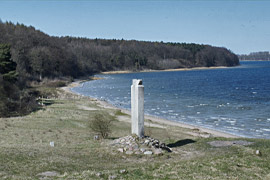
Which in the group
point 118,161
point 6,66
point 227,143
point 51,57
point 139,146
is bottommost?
point 227,143

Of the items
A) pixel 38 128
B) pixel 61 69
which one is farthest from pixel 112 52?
pixel 38 128

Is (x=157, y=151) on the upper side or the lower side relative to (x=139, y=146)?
lower

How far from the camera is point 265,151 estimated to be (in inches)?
596

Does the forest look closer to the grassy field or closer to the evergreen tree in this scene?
the evergreen tree

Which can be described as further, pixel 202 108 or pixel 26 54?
pixel 26 54

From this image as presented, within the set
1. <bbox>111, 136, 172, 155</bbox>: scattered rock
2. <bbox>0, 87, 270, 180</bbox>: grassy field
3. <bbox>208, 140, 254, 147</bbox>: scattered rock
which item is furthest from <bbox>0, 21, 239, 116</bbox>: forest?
<bbox>208, 140, 254, 147</bbox>: scattered rock

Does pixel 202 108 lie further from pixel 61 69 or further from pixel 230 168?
pixel 61 69

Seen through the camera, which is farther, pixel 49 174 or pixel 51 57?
pixel 51 57

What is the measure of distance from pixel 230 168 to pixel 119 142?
21.4 feet

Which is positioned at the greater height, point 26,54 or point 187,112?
point 26,54

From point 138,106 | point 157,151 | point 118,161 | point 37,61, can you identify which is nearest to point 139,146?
point 157,151

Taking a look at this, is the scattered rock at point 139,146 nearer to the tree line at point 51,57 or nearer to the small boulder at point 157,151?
the small boulder at point 157,151

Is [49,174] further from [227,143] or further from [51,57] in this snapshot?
[51,57]

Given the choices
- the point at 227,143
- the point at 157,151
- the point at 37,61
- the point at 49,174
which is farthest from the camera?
the point at 37,61
